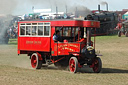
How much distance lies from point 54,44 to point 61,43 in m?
0.47

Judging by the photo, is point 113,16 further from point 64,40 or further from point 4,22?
point 64,40

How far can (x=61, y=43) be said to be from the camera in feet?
50.6

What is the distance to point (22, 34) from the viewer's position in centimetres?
1747

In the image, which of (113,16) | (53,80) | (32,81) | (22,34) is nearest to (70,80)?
(53,80)

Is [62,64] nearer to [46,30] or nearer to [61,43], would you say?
[61,43]

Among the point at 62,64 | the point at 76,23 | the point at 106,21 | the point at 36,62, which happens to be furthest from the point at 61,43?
the point at 106,21


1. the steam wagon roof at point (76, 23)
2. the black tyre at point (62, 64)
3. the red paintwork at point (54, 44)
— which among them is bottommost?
the black tyre at point (62, 64)

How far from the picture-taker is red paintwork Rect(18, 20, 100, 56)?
48.8 ft

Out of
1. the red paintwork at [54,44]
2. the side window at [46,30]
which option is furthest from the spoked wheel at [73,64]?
the side window at [46,30]

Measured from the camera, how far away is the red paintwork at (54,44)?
14859 mm

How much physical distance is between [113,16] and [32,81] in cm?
3352

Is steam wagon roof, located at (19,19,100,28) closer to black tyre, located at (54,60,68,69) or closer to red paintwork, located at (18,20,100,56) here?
red paintwork, located at (18,20,100,56)

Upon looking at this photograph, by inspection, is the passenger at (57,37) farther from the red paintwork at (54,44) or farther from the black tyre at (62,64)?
the black tyre at (62,64)

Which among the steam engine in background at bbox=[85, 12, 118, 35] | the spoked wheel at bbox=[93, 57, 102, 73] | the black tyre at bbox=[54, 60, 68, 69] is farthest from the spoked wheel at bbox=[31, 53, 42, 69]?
the steam engine in background at bbox=[85, 12, 118, 35]
